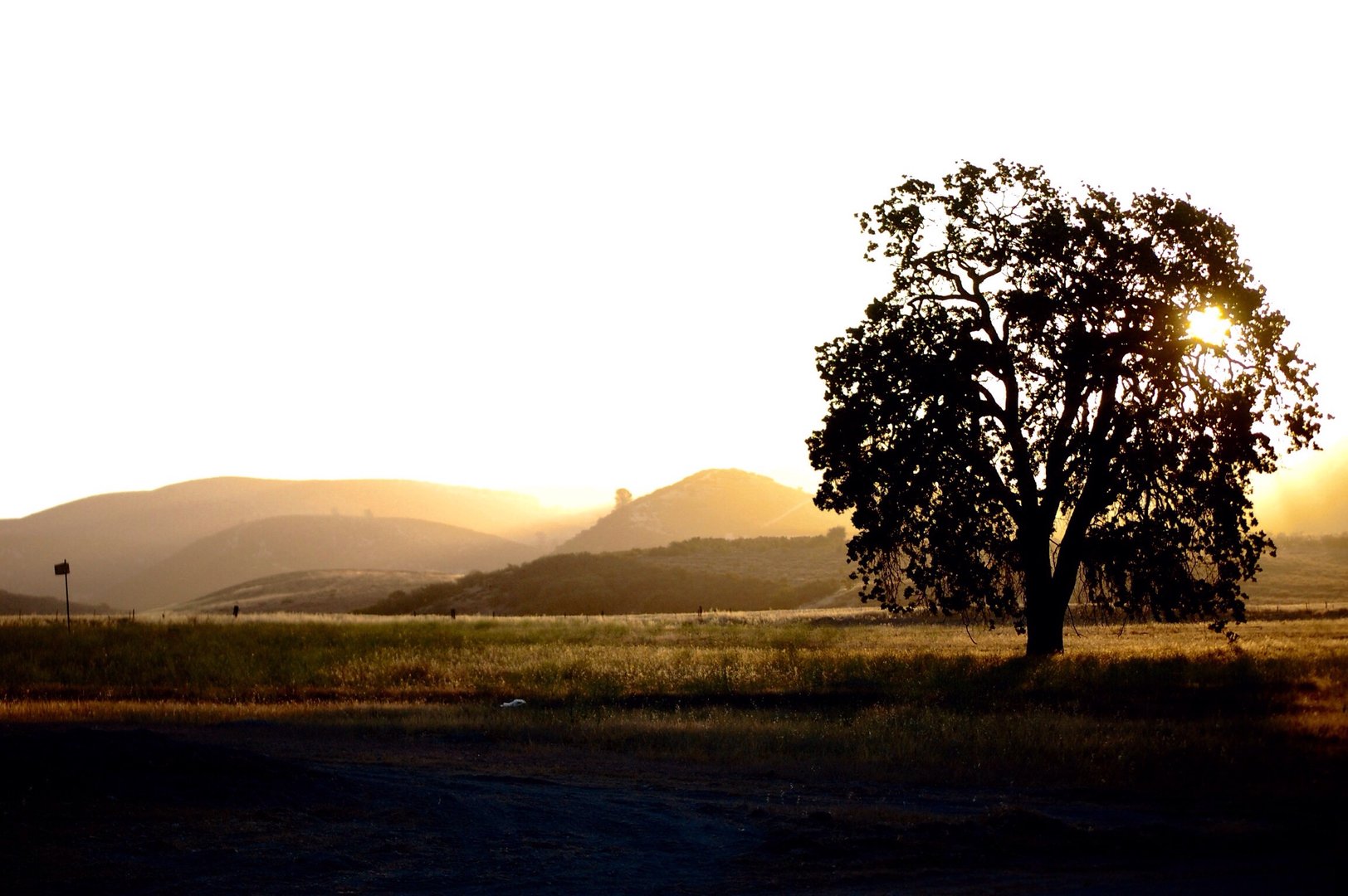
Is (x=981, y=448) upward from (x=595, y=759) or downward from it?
upward

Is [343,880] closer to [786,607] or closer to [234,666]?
[234,666]

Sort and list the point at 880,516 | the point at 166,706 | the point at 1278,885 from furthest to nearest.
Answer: the point at 880,516 → the point at 166,706 → the point at 1278,885

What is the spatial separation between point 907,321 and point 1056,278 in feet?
11.7

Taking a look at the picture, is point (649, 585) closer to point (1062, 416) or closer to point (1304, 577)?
point (1304, 577)

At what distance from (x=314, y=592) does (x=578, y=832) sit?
89.4 m

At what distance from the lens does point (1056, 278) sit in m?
27.9

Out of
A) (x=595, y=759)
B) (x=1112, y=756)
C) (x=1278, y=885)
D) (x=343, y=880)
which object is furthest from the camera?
(x=595, y=759)

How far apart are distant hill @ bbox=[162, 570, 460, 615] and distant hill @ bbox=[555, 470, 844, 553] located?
49.6 metres

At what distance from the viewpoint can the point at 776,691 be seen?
987 inches

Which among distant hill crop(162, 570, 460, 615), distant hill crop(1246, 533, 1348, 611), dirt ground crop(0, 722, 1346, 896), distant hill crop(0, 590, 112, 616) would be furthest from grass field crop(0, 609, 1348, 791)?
distant hill crop(0, 590, 112, 616)

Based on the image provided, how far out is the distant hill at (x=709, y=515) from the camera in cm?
16588

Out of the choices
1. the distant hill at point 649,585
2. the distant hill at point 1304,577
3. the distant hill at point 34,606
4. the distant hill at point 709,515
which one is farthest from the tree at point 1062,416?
the distant hill at point 709,515

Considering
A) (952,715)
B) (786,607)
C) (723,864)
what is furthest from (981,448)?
(786,607)

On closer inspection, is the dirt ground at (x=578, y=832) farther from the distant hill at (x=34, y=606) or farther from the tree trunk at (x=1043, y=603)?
the distant hill at (x=34, y=606)
